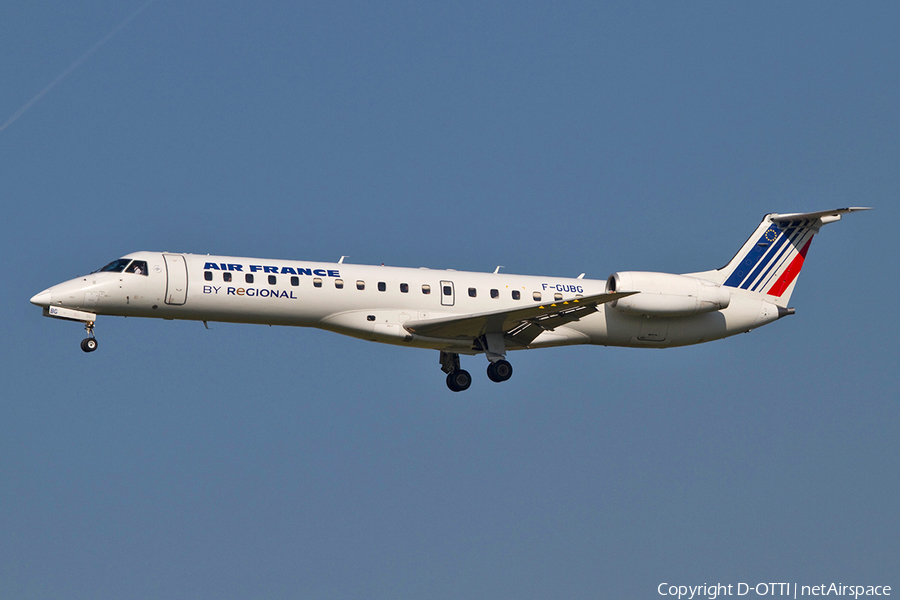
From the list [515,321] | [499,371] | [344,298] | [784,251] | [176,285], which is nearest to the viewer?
[176,285]

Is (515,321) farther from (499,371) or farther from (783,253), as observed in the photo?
(783,253)

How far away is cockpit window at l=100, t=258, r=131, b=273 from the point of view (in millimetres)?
31000

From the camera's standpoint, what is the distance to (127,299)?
101 feet

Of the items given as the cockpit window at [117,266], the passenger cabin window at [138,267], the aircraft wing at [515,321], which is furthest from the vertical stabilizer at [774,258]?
the cockpit window at [117,266]

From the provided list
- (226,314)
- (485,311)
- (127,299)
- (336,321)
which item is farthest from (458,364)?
(127,299)

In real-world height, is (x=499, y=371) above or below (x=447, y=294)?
below

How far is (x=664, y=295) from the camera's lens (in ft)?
112

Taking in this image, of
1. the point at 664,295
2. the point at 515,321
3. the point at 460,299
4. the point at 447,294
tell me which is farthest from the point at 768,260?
the point at 447,294

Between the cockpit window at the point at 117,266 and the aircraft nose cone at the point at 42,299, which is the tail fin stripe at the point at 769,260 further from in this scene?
the aircraft nose cone at the point at 42,299

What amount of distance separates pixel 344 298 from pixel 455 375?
4786 mm

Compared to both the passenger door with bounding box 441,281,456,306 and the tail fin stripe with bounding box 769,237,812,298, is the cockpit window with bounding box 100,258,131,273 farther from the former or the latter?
the tail fin stripe with bounding box 769,237,812,298

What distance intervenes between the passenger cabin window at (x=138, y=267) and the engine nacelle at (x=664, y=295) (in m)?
12.7

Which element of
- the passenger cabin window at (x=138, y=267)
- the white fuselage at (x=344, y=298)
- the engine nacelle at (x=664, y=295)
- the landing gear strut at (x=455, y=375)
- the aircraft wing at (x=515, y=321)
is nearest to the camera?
the white fuselage at (x=344, y=298)

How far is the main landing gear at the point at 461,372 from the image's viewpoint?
3372 cm
